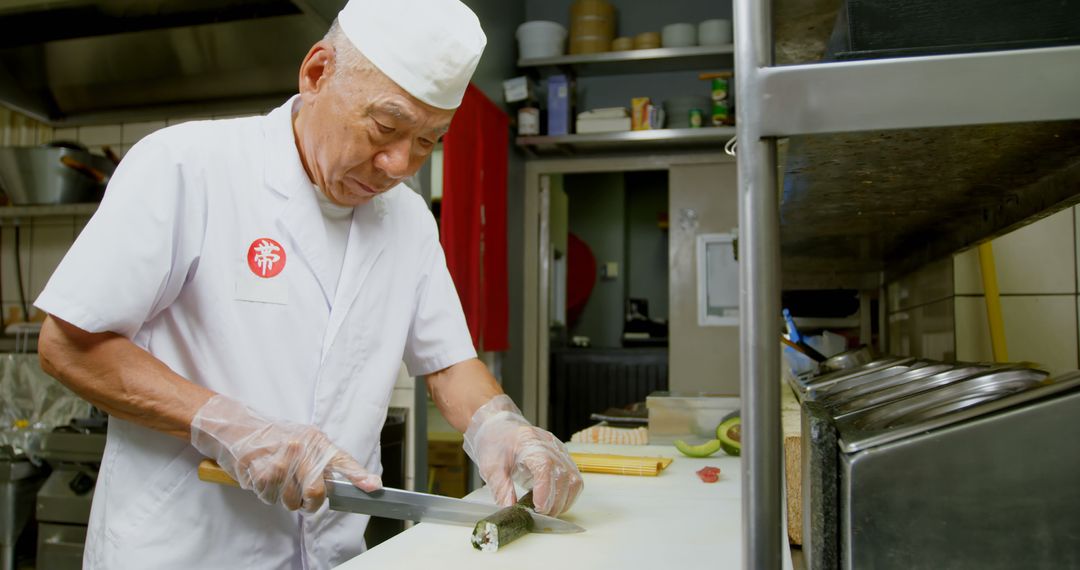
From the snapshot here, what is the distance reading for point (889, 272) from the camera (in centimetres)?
216

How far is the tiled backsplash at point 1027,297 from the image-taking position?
5.26ft

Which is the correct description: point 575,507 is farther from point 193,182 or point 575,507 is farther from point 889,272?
point 889,272

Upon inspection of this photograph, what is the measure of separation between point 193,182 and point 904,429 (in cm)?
102

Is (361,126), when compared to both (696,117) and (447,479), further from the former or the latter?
(696,117)

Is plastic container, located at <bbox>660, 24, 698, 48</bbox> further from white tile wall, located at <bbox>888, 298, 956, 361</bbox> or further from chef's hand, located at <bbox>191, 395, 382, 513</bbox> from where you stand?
chef's hand, located at <bbox>191, 395, 382, 513</bbox>

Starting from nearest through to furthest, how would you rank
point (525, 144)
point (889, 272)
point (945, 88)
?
point (945, 88), point (889, 272), point (525, 144)

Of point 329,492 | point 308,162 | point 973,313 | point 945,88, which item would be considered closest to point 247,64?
point 308,162

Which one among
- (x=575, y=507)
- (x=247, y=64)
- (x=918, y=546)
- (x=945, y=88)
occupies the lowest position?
(x=575, y=507)

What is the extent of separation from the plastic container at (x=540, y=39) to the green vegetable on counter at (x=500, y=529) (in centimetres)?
328

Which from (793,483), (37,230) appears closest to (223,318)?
(793,483)

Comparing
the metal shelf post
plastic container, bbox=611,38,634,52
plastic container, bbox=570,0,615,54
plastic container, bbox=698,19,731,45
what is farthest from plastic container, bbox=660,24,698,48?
the metal shelf post

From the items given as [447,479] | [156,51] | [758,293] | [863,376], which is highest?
[156,51]

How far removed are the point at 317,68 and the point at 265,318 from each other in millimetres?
403

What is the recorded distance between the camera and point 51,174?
292 centimetres
